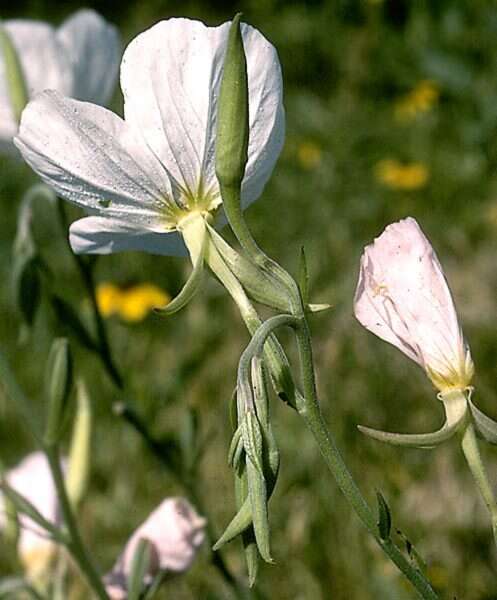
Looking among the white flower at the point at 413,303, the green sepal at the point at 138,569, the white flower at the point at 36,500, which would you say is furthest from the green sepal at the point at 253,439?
the white flower at the point at 36,500

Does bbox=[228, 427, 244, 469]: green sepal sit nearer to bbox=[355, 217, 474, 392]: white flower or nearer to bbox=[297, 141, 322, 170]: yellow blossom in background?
bbox=[355, 217, 474, 392]: white flower

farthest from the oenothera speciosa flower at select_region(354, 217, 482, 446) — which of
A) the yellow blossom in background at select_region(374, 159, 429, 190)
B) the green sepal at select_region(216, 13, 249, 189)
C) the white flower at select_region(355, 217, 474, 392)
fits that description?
the yellow blossom in background at select_region(374, 159, 429, 190)

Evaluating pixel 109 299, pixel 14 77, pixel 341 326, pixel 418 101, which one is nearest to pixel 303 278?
pixel 14 77

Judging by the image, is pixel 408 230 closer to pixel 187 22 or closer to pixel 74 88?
pixel 187 22

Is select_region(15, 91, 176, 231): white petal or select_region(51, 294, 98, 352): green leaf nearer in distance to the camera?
select_region(15, 91, 176, 231): white petal

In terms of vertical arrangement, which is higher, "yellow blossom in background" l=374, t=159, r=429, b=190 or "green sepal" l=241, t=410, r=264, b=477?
"green sepal" l=241, t=410, r=264, b=477

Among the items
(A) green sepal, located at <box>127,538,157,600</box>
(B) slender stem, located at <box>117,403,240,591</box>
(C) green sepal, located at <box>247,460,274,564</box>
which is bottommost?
(B) slender stem, located at <box>117,403,240,591</box>

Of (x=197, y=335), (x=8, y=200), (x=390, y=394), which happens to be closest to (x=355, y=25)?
(x=8, y=200)
